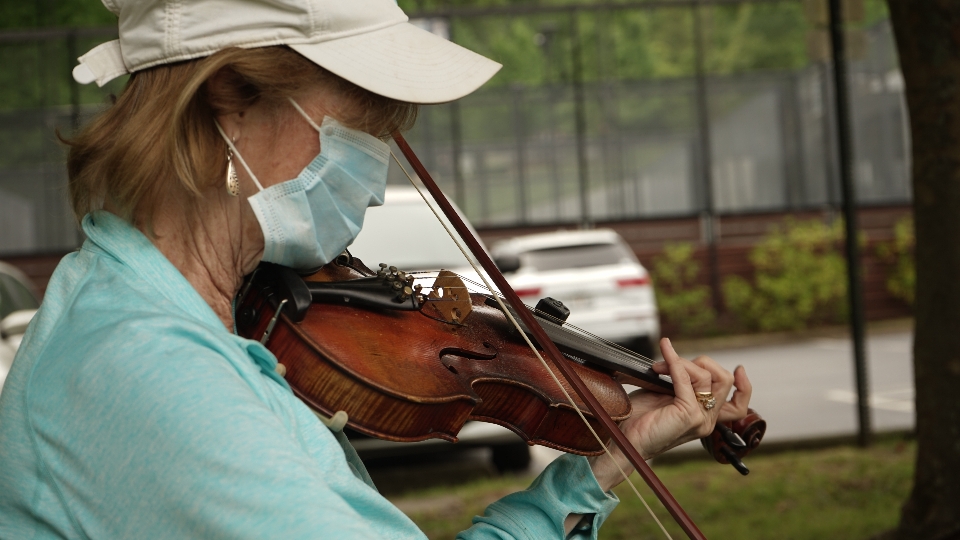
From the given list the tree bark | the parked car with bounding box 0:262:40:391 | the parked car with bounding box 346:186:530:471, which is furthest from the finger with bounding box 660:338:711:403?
the parked car with bounding box 0:262:40:391

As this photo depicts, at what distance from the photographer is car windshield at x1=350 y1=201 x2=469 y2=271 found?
6.06 m

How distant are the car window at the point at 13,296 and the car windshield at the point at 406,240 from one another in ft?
8.34

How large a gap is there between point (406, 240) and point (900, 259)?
11.0 m

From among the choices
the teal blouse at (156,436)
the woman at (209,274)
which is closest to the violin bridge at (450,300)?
the woman at (209,274)

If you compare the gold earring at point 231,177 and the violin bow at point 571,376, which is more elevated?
the gold earring at point 231,177

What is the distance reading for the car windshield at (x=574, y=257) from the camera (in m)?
11.2

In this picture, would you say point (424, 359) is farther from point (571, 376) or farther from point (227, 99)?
point (227, 99)

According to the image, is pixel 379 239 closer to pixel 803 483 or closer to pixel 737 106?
pixel 803 483

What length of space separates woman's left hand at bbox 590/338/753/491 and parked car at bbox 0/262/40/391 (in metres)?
4.34

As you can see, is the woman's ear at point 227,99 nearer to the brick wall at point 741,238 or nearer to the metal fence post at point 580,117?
the brick wall at point 741,238

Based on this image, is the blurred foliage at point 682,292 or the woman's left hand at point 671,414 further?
the blurred foliage at point 682,292

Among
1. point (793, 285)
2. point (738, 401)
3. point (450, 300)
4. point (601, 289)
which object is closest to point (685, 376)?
point (738, 401)

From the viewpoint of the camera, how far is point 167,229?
1.33 m

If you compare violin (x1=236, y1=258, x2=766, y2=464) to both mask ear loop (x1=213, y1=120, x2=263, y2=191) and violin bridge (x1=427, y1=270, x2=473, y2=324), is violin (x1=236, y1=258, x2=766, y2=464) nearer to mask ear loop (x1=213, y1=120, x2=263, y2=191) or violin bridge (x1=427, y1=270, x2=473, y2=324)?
violin bridge (x1=427, y1=270, x2=473, y2=324)
